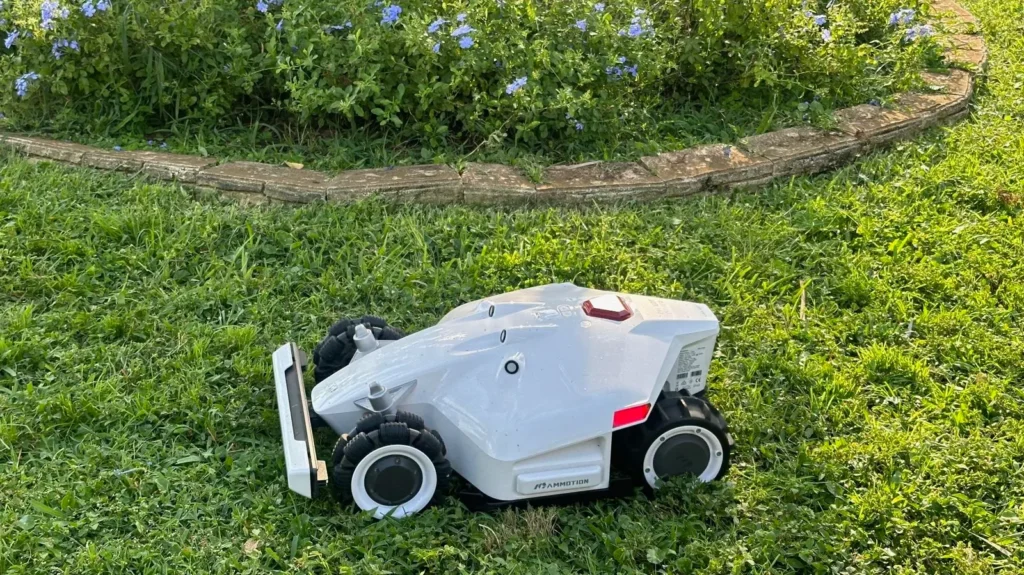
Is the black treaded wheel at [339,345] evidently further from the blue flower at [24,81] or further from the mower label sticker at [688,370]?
the blue flower at [24,81]

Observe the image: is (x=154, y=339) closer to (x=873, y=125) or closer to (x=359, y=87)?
(x=359, y=87)

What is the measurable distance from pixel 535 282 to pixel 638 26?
4.66 feet

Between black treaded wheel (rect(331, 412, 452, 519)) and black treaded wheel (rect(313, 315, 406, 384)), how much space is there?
0.40 metres

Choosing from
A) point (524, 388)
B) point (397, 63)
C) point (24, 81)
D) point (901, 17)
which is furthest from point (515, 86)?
point (901, 17)

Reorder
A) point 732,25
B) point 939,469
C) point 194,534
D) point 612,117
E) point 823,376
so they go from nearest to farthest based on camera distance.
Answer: point 194,534 → point 939,469 → point 823,376 → point 612,117 → point 732,25

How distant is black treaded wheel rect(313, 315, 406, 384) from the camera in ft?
9.12

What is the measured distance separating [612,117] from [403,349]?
1990 mm

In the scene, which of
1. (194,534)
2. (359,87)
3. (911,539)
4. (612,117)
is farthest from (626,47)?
(194,534)

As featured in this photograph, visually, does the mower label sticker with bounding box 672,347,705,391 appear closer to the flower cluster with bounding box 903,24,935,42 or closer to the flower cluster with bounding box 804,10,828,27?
the flower cluster with bounding box 804,10,828,27

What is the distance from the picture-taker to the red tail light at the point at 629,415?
2.39 m

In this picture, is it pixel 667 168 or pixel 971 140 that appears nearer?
pixel 667 168

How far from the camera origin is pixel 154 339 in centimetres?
309

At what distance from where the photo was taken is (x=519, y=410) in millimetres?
2375

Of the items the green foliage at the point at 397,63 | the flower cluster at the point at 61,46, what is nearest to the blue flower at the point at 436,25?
the green foliage at the point at 397,63
